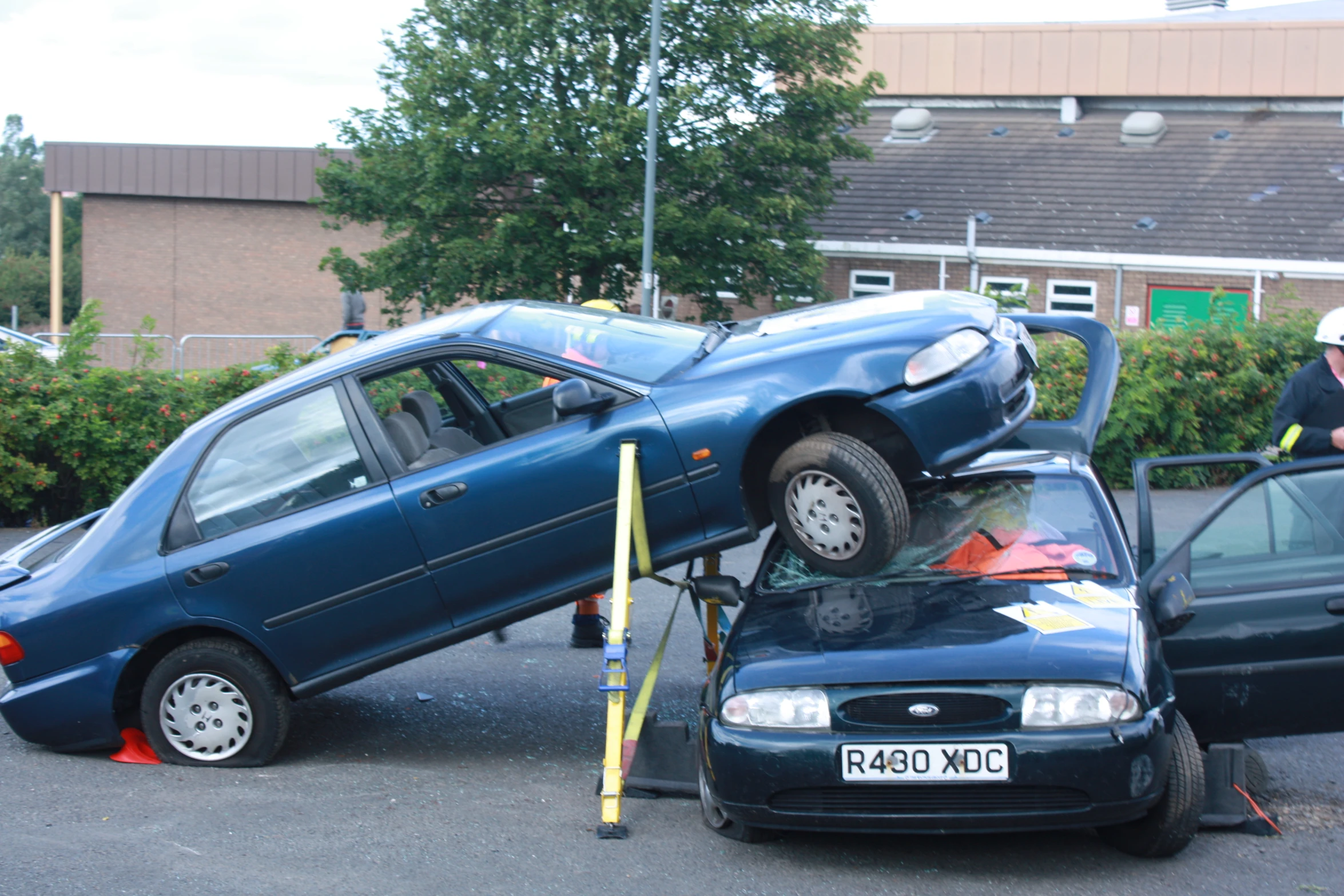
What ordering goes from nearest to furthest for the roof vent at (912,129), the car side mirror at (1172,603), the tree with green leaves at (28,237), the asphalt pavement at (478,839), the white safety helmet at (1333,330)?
the asphalt pavement at (478,839) → the car side mirror at (1172,603) → the white safety helmet at (1333,330) → the roof vent at (912,129) → the tree with green leaves at (28,237)

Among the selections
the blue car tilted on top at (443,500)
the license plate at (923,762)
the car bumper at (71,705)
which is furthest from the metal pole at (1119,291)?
the car bumper at (71,705)

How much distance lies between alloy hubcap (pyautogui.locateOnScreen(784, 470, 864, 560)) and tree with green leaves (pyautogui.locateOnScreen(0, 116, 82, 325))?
193 ft

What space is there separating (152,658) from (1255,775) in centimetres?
435

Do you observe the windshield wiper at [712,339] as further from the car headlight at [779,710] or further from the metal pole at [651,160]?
the metal pole at [651,160]

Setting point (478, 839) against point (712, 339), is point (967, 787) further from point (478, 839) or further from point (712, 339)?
point (712, 339)

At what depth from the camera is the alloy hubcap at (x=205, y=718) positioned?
497 centimetres

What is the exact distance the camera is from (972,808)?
3.70 m

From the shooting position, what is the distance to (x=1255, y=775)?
4.57 m

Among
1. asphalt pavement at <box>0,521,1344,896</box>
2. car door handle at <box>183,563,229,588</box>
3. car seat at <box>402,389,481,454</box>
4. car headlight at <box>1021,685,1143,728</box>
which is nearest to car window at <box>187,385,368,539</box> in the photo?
car door handle at <box>183,563,229,588</box>

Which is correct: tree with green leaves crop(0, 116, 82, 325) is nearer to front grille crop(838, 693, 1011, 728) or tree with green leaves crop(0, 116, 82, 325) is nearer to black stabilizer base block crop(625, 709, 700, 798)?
black stabilizer base block crop(625, 709, 700, 798)

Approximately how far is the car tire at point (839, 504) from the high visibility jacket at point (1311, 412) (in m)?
2.72

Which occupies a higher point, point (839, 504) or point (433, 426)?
point (433, 426)

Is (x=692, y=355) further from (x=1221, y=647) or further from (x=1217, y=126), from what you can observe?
(x=1217, y=126)

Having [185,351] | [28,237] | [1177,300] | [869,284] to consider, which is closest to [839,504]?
[185,351]
